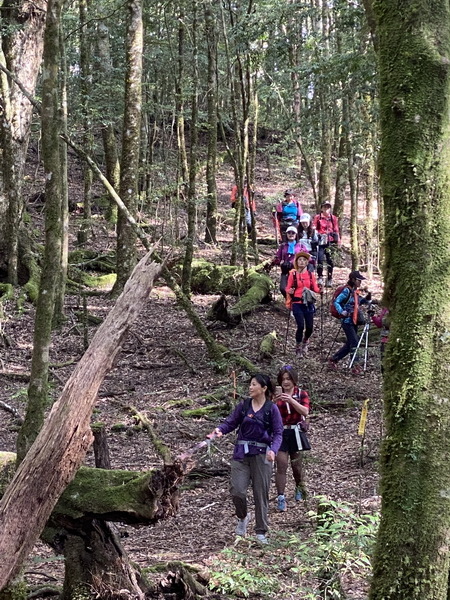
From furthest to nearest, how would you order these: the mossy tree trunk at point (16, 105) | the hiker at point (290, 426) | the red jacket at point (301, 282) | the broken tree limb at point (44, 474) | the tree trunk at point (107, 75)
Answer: the tree trunk at point (107, 75) → the mossy tree trunk at point (16, 105) → the red jacket at point (301, 282) → the hiker at point (290, 426) → the broken tree limb at point (44, 474)

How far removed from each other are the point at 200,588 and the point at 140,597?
730mm

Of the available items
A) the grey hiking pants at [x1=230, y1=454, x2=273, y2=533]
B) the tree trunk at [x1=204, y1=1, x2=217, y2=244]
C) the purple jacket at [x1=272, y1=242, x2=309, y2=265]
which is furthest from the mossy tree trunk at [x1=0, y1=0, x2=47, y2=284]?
the grey hiking pants at [x1=230, y1=454, x2=273, y2=533]

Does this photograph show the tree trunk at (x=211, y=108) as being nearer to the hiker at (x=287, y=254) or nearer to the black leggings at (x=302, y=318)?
the hiker at (x=287, y=254)

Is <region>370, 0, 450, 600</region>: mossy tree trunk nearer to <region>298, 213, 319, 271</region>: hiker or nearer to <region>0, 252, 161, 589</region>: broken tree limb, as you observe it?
<region>0, 252, 161, 589</region>: broken tree limb

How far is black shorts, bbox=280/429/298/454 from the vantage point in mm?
7777

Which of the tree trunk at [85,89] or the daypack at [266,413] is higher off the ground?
the tree trunk at [85,89]

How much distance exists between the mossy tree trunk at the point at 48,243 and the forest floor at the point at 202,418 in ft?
4.33

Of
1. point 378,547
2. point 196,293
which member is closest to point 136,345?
point 196,293

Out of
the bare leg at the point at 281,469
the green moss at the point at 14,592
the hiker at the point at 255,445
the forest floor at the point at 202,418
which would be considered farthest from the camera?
the bare leg at the point at 281,469

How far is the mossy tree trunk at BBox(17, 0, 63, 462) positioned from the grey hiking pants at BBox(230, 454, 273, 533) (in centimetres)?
212

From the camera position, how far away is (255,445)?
695cm

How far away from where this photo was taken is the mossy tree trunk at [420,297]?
3068 millimetres

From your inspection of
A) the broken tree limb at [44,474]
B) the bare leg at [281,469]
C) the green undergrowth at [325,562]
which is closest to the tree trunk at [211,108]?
the bare leg at [281,469]

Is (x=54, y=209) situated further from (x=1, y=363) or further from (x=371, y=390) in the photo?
(x=371, y=390)
